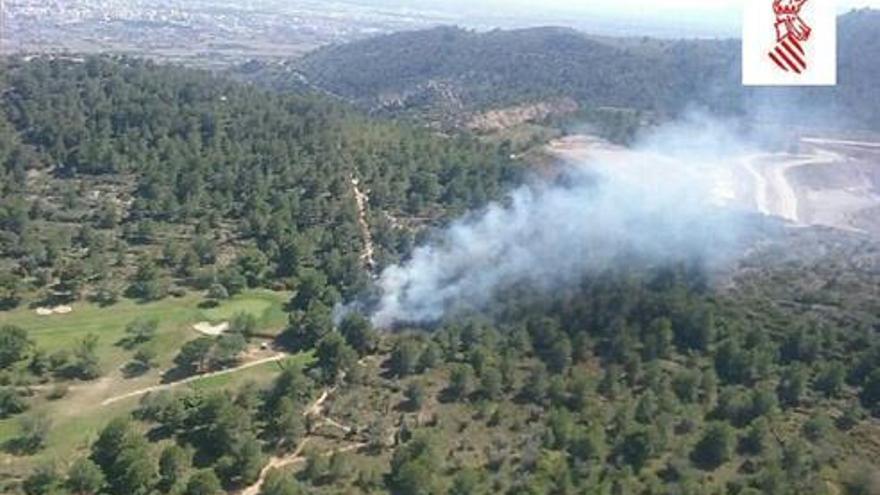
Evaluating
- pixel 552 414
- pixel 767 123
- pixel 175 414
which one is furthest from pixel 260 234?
pixel 767 123

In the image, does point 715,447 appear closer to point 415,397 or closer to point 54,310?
point 415,397

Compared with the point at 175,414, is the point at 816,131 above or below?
above

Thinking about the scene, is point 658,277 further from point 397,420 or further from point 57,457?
point 57,457

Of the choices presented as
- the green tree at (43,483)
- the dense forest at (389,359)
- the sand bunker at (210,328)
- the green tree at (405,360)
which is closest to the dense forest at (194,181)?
the dense forest at (389,359)

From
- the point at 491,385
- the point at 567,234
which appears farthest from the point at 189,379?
the point at 567,234

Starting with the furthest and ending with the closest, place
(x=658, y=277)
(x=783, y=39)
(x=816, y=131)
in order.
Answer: (x=816, y=131) → (x=658, y=277) → (x=783, y=39)

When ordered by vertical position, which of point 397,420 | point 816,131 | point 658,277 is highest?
point 816,131

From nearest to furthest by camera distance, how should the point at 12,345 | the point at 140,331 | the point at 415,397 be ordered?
the point at 415,397 → the point at 12,345 → the point at 140,331
